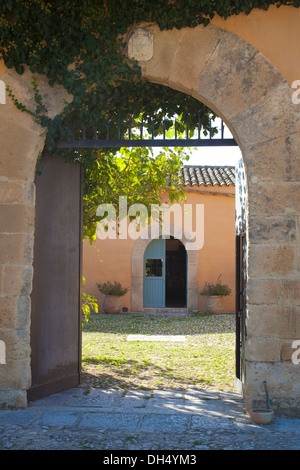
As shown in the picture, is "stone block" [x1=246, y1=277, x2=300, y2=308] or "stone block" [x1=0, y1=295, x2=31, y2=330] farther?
"stone block" [x1=0, y1=295, x2=31, y2=330]

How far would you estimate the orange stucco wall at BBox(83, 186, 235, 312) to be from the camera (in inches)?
512

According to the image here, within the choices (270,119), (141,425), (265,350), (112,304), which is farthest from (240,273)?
(112,304)

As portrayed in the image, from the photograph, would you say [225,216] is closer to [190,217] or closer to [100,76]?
[190,217]

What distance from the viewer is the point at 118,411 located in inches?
165

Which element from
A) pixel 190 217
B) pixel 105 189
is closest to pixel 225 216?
→ pixel 190 217

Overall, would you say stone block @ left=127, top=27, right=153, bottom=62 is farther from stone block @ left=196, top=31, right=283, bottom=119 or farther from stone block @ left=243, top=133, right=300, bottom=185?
stone block @ left=243, top=133, right=300, bottom=185

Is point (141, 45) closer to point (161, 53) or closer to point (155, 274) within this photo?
point (161, 53)

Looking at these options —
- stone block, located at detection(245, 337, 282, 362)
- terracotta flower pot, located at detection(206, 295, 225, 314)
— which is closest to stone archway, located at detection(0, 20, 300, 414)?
stone block, located at detection(245, 337, 282, 362)

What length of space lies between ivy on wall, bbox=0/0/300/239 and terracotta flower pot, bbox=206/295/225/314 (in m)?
8.64

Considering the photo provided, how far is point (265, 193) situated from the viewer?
407 cm

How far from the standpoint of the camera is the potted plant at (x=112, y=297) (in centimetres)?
1255

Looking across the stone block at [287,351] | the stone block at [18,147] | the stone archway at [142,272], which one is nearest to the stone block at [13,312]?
the stone block at [18,147]

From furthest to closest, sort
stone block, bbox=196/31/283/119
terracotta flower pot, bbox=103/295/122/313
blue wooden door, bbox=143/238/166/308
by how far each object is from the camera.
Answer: blue wooden door, bbox=143/238/166/308
terracotta flower pot, bbox=103/295/122/313
stone block, bbox=196/31/283/119
